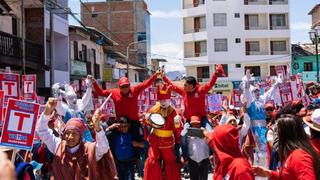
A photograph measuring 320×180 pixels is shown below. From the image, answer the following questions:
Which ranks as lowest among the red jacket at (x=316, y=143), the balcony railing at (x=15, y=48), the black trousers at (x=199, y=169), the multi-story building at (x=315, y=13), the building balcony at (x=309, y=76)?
the black trousers at (x=199, y=169)

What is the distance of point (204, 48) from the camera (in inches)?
2255

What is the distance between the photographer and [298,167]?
472cm

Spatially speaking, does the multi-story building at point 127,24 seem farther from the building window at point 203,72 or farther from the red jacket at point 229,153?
the red jacket at point 229,153

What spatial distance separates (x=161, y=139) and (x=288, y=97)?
17.6ft

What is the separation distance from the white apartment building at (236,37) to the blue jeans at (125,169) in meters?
46.9

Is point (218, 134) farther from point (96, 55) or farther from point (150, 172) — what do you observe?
point (96, 55)

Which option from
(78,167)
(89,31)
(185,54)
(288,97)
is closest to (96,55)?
(89,31)

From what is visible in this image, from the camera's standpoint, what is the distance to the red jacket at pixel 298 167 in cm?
464

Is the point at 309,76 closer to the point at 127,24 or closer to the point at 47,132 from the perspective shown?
the point at 127,24

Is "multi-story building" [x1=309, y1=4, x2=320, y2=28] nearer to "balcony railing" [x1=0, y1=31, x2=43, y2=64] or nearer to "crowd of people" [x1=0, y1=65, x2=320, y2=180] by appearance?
"balcony railing" [x1=0, y1=31, x2=43, y2=64]

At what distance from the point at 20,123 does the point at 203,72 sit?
2015 inches

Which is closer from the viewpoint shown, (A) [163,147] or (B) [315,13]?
(A) [163,147]

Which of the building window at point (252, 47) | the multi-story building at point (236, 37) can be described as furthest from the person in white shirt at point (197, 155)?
the building window at point (252, 47)

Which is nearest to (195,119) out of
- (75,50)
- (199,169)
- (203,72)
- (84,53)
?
(199,169)
